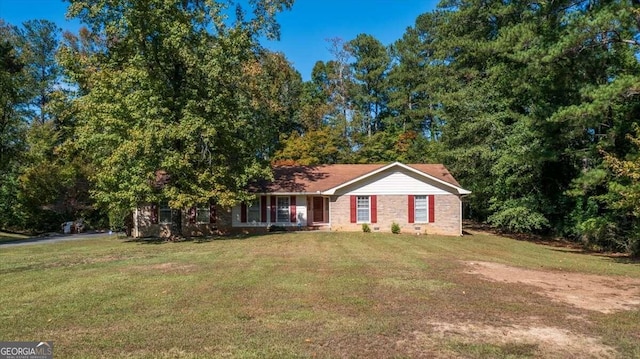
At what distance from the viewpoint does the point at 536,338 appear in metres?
5.68

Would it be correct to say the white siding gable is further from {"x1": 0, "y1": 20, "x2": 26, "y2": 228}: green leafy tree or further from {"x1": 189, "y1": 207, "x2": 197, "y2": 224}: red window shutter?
{"x1": 0, "y1": 20, "x2": 26, "y2": 228}: green leafy tree

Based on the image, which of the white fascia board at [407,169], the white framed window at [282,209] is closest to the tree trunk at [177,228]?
the white framed window at [282,209]

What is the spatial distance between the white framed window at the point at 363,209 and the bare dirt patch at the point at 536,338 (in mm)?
17719

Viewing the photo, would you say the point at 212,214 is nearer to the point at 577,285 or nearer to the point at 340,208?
the point at 340,208

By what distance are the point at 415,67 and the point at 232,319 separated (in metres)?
44.9

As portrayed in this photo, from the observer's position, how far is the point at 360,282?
9273mm

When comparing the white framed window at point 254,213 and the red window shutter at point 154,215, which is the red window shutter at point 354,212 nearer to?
the white framed window at point 254,213

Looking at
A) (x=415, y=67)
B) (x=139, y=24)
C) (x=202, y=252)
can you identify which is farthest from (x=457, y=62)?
(x=202, y=252)

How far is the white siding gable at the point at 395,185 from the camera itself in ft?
77.4

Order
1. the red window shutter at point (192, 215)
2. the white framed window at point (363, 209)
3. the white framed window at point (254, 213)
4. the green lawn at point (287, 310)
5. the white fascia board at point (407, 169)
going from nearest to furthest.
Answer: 1. the green lawn at point (287, 310)
2. the white fascia board at point (407, 169)
3. the white framed window at point (363, 209)
4. the red window shutter at point (192, 215)
5. the white framed window at point (254, 213)

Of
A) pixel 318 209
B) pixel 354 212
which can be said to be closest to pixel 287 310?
pixel 354 212

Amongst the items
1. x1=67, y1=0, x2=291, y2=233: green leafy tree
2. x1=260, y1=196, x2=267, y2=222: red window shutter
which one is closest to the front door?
x1=260, y1=196, x2=267, y2=222: red window shutter

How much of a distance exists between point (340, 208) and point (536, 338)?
18553 mm

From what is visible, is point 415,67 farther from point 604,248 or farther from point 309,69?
point 604,248
